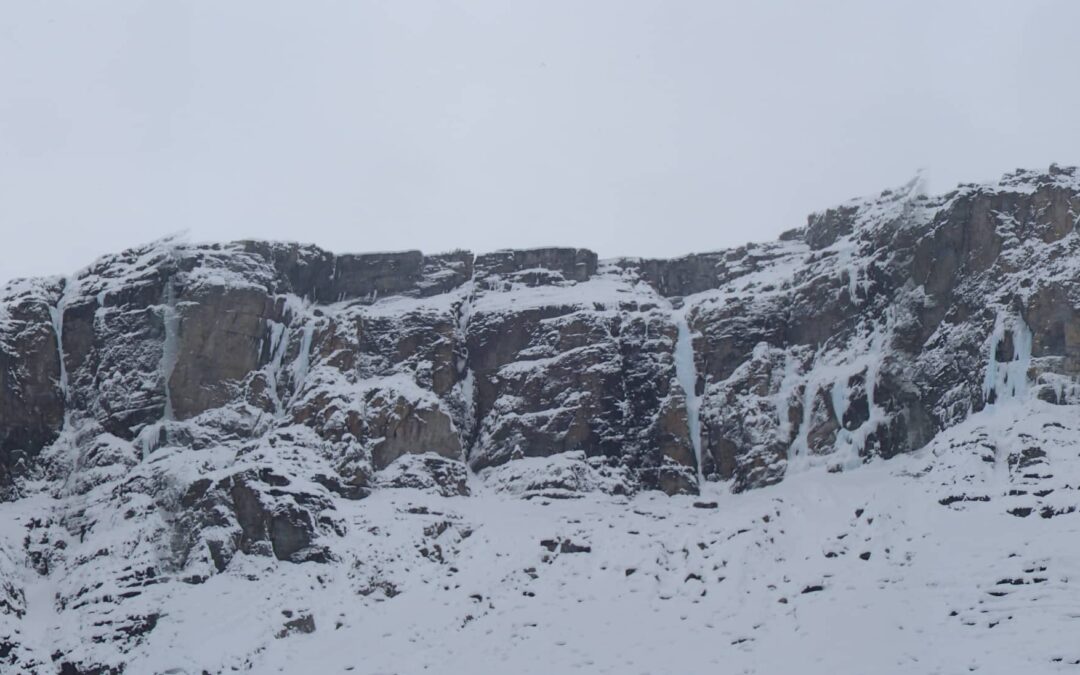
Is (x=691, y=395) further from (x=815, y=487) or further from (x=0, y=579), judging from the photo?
(x=0, y=579)

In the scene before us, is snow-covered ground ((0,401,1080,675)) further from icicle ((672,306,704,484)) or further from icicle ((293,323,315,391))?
icicle ((293,323,315,391))

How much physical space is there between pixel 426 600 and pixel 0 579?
17.0m

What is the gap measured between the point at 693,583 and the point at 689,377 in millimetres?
18908

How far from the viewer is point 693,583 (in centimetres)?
4478

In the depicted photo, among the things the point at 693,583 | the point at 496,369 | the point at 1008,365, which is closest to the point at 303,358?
the point at 496,369

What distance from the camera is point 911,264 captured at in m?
59.2

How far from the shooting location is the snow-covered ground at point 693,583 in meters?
37.3

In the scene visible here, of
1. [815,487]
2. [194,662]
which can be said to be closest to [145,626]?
[194,662]

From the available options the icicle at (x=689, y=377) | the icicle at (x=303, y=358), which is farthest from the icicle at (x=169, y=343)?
the icicle at (x=689, y=377)

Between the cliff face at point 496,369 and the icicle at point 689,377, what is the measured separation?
4.4 inches

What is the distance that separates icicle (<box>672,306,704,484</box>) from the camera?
196ft

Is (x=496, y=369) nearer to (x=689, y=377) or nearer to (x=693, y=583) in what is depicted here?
(x=689, y=377)

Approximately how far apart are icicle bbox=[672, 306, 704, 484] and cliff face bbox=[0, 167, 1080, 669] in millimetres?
113

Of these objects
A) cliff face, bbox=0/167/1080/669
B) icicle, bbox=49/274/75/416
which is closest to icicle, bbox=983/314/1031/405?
cliff face, bbox=0/167/1080/669
